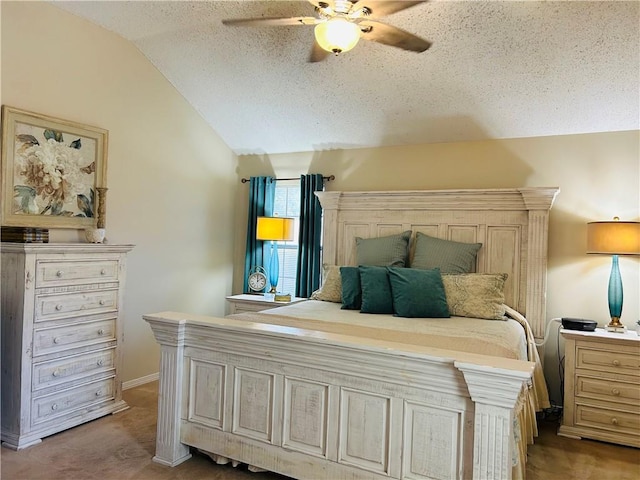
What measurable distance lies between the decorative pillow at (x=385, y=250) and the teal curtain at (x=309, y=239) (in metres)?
0.59

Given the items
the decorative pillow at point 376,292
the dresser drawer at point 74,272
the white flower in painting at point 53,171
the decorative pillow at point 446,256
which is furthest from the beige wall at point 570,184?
the white flower in painting at point 53,171

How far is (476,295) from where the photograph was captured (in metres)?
3.33

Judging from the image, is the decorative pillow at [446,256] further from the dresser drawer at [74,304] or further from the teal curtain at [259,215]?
the dresser drawer at [74,304]

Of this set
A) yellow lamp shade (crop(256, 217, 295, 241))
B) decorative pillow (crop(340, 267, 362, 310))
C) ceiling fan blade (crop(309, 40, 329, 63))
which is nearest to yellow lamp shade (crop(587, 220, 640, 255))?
decorative pillow (crop(340, 267, 362, 310))

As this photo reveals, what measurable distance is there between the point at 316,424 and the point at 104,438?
1.58m

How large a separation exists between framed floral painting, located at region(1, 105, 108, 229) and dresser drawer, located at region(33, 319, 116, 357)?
2.50 feet

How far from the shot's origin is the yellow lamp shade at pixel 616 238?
312 centimetres

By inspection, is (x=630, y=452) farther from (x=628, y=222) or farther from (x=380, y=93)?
(x=380, y=93)

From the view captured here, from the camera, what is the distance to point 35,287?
9.39 feet

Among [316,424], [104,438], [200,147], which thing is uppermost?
[200,147]

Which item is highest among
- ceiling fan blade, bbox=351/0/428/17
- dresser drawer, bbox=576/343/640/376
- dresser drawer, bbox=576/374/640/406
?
ceiling fan blade, bbox=351/0/428/17

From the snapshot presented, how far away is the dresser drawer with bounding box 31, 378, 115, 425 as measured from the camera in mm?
2881

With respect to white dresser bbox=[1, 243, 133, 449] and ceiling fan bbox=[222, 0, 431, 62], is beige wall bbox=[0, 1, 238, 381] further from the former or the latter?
ceiling fan bbox=[222, 0, 431, 62]

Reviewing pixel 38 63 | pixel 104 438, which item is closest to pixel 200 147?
pixel 38 63
